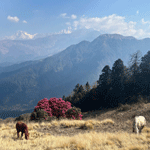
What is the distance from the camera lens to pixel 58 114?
17.7m

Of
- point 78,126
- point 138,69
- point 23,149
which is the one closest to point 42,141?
point 23,149

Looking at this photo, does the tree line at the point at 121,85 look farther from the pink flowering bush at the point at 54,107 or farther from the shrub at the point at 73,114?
the pink flowering bush at the point at 54,107

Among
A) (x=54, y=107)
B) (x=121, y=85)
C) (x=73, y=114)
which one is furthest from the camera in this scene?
(x=121, y=85)

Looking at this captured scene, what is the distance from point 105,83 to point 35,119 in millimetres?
24039

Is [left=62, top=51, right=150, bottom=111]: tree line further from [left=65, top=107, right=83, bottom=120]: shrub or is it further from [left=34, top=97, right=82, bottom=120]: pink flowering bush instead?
[left=34, top=97, right=82, bottom=120]: pink flowering bush

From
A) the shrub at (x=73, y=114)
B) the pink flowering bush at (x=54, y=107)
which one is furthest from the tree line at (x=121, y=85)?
the pink flowering bush at (x=54, y=107)

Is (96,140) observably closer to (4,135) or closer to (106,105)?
(4,135)

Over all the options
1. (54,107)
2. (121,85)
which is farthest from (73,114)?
(121,85)

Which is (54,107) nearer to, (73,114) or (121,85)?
(73,114)

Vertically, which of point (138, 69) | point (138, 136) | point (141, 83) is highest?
point (138, 69)

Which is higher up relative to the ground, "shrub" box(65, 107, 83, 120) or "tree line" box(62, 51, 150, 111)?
"tree line" box(62, 51, 150, 111)

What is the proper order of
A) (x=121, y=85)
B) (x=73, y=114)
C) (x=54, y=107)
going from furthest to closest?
(x=121, y=85) < (x=54, y=107) < (x=73, y=114)

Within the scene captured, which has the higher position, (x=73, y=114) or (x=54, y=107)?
(x=54, y=107)

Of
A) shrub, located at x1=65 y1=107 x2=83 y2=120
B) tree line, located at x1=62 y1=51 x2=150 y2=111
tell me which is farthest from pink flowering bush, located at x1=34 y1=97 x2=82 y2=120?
tree line, located at x1=62 y1=51 x2=150 y2=111
